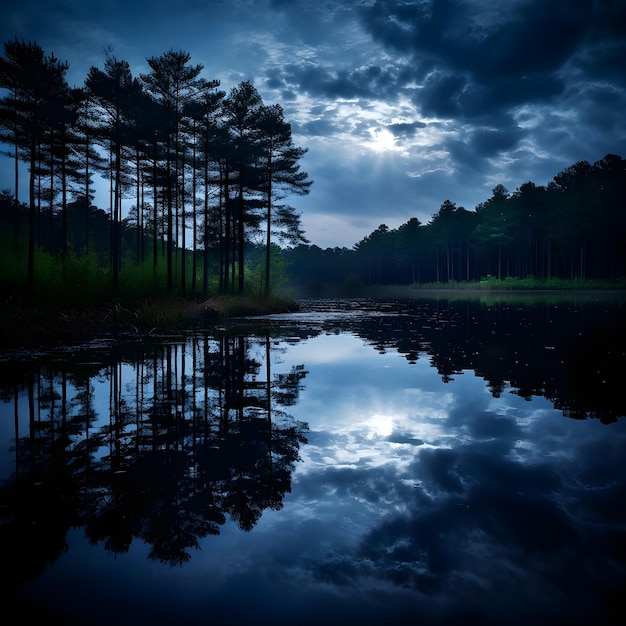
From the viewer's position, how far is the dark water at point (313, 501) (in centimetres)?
284

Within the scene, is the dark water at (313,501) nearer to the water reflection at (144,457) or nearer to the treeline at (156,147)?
the water reflection at (144,457)

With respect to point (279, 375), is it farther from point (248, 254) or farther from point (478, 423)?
point (248, 254)

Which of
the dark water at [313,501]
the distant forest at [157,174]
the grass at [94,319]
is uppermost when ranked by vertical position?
the distant forest at [157,174]

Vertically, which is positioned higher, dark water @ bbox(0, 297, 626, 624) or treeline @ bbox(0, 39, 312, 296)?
treeline @ bbox(0, 39, 312, 296)

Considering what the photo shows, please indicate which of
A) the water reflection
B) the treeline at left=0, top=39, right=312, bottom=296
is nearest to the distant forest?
the treeline at left=0, top=39, right=312, bottom=296

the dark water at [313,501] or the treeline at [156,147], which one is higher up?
the treeline at [156,147]

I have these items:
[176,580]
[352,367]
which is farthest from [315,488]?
[352,367]

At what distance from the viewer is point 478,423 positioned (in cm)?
675

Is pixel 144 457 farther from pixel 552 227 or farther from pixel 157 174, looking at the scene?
pixel 552 227

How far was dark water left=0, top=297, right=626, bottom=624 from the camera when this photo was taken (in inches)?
112

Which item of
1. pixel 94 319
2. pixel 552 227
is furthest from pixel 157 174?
pixel 552 227

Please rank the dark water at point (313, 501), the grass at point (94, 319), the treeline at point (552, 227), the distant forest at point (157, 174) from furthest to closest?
1. the treeline at point (552, 227)
2. the distant forest at point (157, 174)
3. the grass at point (94, 319)
4. the dark water at point (313, 501)

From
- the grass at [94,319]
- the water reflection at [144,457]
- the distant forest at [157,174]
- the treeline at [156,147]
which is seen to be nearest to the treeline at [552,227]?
the distant forest at [157,174]

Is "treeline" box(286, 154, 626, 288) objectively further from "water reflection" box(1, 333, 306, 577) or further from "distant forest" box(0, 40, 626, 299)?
→ "water reflection" box(1, 333, 306, 577)
